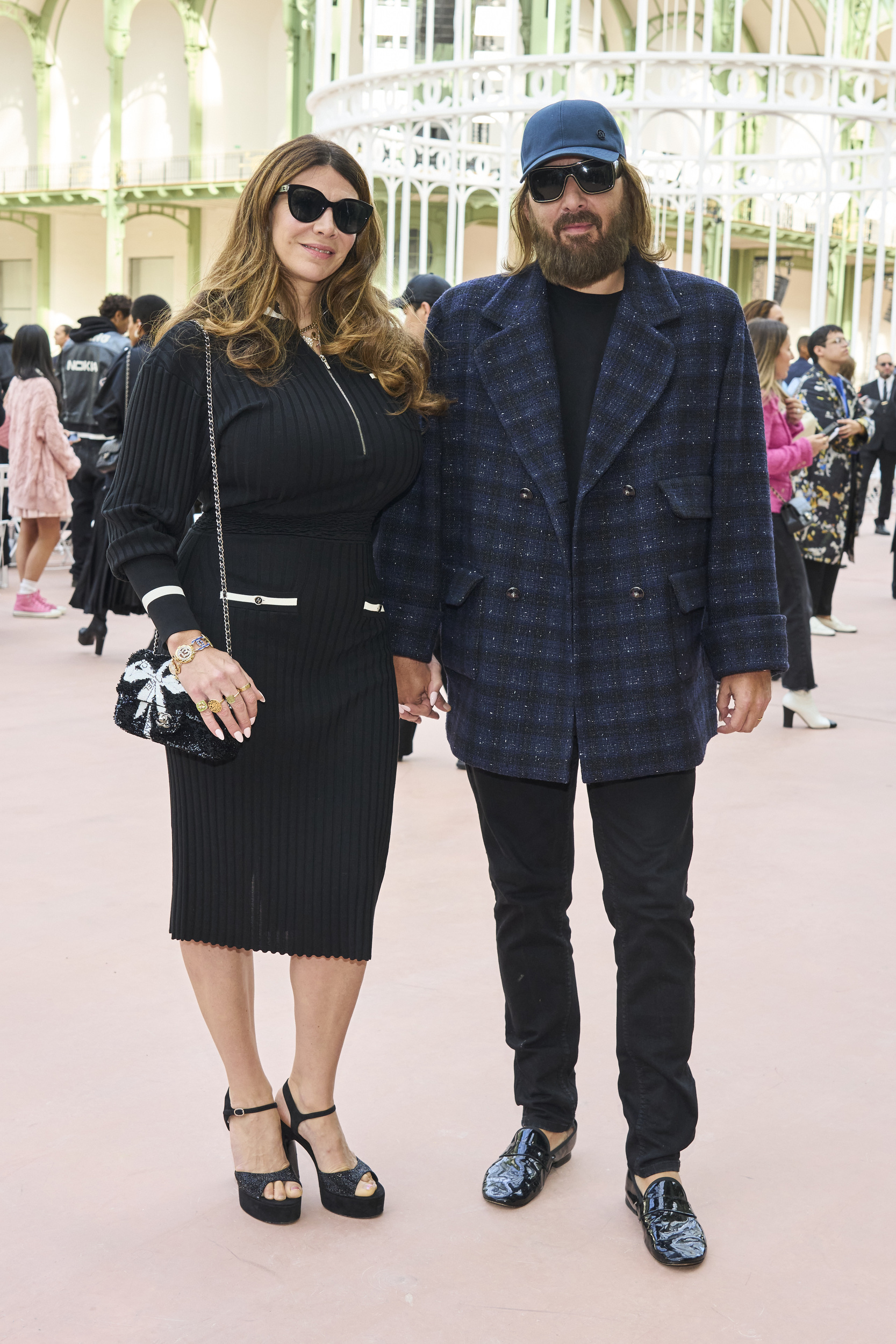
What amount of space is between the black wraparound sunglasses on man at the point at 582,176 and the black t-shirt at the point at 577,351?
0.52ft

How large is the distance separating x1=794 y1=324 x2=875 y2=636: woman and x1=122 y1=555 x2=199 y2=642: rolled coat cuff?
544 cm

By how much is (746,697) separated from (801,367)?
303 inches

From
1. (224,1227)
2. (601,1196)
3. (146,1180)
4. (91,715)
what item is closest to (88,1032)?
(146,1180)

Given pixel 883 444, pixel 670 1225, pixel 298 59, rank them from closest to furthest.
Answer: pixel 670 1225, pixel 883 444, pixel 298 59

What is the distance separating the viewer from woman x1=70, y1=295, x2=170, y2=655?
6.71m

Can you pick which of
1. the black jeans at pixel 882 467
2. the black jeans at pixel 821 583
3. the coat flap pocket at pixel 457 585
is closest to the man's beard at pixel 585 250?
the coat flap pocket at pixel 457 585

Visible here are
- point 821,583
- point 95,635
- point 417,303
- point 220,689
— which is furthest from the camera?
point 821,583

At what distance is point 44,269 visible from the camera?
98.4ft

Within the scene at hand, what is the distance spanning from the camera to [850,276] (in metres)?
28.5

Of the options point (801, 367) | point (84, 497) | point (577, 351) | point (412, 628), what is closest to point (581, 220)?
point (577, 351)

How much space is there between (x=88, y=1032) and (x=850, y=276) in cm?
2836

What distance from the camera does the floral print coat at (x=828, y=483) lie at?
23.5 feet

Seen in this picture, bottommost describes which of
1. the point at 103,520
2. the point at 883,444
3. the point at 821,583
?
the point at 821,583

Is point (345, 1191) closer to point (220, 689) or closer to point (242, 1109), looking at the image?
point (242, 1109)
